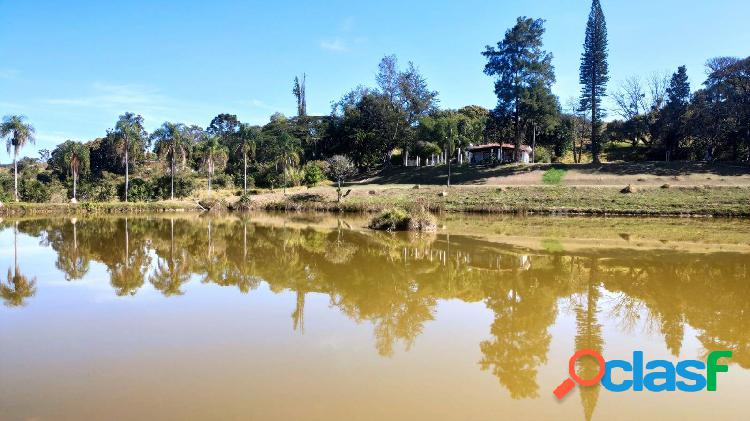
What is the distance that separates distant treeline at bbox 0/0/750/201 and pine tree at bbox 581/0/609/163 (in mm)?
108

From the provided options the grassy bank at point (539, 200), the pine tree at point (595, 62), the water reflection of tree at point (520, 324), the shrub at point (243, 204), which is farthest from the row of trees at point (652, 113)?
the water reflection of tree at point (520, 324)

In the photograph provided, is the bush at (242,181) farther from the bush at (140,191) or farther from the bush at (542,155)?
the bush at (542,155)

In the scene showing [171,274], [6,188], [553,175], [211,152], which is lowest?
[171,274]

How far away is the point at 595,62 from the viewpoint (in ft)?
166

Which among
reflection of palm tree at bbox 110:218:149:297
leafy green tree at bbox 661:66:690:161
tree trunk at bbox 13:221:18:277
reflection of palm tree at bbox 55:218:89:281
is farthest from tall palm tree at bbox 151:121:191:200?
leafy green tree at bbox 661:66:690:161

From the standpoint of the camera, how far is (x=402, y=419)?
4.61m

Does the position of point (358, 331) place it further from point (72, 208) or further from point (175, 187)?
point (175, 187)

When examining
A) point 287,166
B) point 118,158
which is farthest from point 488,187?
point 118,158

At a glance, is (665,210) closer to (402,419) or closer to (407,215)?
(407,215)

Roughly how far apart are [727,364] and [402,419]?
4.64 m

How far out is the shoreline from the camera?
34859 millimetres

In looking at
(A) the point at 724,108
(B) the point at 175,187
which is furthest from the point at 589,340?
(B) the point at 175,187

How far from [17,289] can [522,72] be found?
52593 mm

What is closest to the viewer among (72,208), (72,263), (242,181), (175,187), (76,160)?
(72,263)
